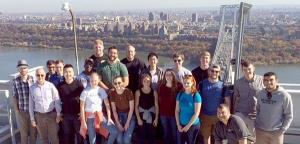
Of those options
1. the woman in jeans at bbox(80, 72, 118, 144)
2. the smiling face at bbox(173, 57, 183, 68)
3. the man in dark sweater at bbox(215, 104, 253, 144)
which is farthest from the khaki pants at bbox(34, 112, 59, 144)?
the man in dark sweater at bbox(215, 104, 253, 144)


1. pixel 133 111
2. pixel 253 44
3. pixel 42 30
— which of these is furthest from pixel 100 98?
pixel 42 30

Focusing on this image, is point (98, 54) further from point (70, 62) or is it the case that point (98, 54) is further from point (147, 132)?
point (70, 62)

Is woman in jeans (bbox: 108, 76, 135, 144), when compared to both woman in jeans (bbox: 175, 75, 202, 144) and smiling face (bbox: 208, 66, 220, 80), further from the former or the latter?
smiling face (bbox: 208, 66, 220, 80)

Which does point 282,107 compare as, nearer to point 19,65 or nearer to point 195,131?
point 195,131

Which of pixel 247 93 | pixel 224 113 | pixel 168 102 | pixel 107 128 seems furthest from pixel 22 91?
pixel 247 93

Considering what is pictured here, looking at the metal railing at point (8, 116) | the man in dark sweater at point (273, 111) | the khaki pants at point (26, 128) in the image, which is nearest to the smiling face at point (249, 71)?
the man in dark sweater at point (273, 111)

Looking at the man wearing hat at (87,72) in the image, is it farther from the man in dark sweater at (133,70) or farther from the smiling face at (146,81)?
the smiling face at (146,81)
